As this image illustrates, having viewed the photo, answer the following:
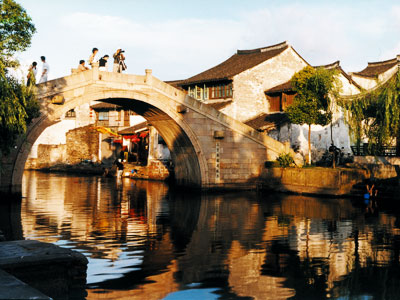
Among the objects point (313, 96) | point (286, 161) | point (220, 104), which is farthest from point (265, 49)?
point (286, 161)

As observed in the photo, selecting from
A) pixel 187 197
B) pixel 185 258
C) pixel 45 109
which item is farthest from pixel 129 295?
pixel 187 197

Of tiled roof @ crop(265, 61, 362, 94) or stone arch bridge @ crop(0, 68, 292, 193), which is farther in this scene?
tiled roof @ crop(265, 61, 362, 94)

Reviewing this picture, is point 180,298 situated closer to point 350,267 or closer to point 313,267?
point 313,267

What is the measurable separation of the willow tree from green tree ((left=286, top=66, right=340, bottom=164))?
8.28ft

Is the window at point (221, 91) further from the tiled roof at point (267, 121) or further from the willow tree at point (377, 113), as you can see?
the willow tree at point (377, 113)

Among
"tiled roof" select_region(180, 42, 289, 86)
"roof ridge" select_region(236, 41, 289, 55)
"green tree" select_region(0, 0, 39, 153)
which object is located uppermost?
"roof ridge" select_region(236, 41, 289, 55)

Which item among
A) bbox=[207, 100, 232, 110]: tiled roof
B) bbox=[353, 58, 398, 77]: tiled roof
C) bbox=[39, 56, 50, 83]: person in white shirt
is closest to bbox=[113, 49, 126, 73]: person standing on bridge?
bbox=[39, 56, 50, 83]: person in white shirt

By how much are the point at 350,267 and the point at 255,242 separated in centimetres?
311

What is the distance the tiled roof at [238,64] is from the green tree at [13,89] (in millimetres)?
17092

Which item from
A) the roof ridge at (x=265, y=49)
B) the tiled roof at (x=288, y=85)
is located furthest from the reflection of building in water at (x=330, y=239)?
the roof ridge at (x=265, y=49)

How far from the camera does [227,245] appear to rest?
11883 millimetres

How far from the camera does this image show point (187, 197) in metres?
24.5

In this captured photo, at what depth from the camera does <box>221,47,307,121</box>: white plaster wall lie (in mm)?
35719

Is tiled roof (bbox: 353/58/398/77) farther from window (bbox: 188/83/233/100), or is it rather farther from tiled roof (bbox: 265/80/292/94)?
window (bbox: 188/83/233/100)
